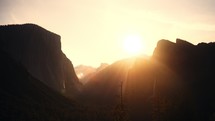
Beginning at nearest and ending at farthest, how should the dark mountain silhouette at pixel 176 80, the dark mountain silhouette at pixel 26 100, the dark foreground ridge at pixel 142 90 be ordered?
the dark mountain silhouette at pixel 26 100, the dark foreground ridge at pixel 142 90, the dark mountain silhouette at pixel 176 80

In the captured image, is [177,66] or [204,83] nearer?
[204,83]

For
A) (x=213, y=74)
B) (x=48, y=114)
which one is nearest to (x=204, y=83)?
(x=213, y=74)

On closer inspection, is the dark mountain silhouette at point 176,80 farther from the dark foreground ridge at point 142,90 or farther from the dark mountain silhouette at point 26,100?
the dark mountain silhouette at point 26,100

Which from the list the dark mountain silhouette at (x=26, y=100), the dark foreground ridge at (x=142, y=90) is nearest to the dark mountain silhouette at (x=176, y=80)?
the dark foreground ridge at (x=142, y=90)

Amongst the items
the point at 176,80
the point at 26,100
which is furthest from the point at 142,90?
the point at 26,100

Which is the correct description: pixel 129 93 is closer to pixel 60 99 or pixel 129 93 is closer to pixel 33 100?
pixel 60 99

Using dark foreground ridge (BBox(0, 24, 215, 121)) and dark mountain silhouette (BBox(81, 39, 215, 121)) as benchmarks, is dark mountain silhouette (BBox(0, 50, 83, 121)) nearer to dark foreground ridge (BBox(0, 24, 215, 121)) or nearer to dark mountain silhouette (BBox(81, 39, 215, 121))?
dark foreground ridge (BBox(0, 24, 215, 121))

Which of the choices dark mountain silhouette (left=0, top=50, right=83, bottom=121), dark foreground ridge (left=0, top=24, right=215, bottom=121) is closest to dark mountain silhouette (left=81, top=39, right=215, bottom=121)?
dark foreground ridge (left=0, top=24, right=215, bottom=121)

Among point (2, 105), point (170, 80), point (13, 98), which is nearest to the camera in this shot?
point (2, 105)

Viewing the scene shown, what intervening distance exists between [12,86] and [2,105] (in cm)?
3252

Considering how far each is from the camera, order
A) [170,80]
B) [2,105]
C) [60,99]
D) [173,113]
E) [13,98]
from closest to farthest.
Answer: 1. [173,113]
2. [2,105]
3. [13,98]
4. [170,80]
5. [60,99]

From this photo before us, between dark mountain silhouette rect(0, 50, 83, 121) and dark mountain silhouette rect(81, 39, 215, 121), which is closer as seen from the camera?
dark mountain silhouette rect(0, 50, 83, 121)

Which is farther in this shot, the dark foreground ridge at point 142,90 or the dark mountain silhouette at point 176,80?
the dark mountain silhouette at point 176,80

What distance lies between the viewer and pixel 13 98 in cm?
15875
